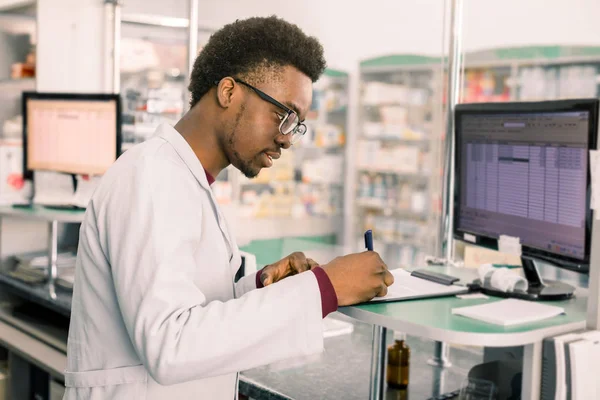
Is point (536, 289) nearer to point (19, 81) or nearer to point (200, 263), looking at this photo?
point (200, 263)

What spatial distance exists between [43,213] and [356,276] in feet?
7.27

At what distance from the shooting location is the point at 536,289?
1.78 metres

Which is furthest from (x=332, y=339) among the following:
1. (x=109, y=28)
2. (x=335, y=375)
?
(x=109, y=28)

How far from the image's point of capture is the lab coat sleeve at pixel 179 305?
117cm

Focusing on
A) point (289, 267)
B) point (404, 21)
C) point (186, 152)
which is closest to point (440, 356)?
point (289, 267)

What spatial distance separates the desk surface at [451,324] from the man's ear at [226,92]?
50 centimetres

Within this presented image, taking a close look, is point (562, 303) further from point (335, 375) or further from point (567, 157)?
point (335, 375)

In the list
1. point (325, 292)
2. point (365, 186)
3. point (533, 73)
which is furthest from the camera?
point (365, 186)

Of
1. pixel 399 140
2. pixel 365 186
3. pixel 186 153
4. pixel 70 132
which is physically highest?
pixel 399 140

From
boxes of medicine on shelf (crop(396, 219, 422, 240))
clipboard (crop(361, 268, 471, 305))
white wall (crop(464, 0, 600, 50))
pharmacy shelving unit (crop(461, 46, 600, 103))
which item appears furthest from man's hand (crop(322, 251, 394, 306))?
boxes of medicine on shelf (crop(396, 219, 422, 240))

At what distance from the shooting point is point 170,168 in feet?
4.30

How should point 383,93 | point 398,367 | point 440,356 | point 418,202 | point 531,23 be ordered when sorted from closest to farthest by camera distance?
point 398,367 < point 440,356 < point 531,23 < point 418,202 < point 383,93

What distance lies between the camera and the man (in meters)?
1.19

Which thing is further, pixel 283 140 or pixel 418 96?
pixel 418 96
